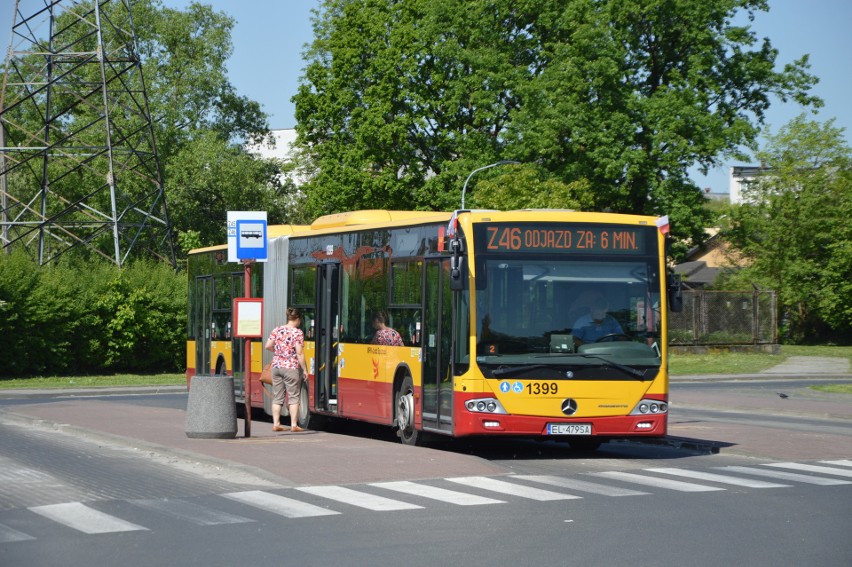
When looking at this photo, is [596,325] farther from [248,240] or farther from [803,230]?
[803,230]

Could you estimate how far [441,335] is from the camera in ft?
55.8

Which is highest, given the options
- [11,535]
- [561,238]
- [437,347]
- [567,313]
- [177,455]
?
[561,238]

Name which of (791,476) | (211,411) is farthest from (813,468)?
(211,411)

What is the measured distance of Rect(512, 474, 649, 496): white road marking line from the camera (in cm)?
1300

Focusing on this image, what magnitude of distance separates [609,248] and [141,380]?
2779 centimetres

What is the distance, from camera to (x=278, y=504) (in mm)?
11789

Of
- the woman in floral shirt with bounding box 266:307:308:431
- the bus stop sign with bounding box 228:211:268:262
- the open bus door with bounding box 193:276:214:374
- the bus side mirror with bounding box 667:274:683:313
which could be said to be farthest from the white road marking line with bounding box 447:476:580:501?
the open bus door with bounding box 193:276:214:374

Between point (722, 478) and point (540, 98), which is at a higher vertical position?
point (540, 98)

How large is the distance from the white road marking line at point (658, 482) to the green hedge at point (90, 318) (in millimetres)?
29746

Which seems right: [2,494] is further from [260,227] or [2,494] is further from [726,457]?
[726,457]

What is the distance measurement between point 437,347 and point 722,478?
413 cm

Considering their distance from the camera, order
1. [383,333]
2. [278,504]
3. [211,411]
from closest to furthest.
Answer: [278,504], [211,411], [383,333]

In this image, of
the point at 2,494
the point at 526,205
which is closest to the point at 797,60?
the point at 526,205

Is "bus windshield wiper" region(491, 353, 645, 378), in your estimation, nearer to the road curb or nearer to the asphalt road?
the asphalt road
